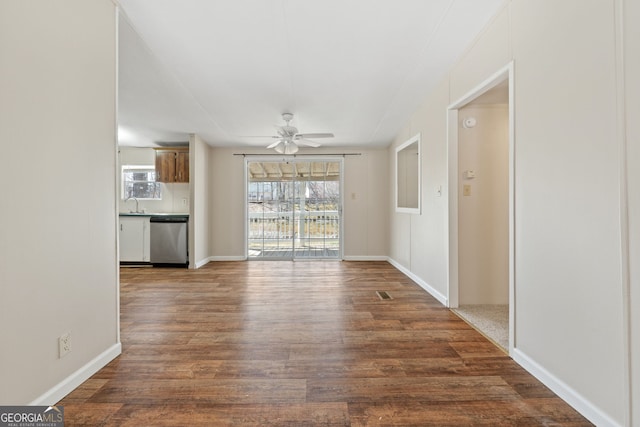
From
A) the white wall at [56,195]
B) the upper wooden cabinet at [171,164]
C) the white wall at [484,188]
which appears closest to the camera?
the white wall at [56,195]

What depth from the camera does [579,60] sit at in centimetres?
153

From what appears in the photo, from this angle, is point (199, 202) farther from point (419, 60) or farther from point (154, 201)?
point (419, 60)

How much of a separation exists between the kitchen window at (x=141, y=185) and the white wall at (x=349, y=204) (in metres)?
1.19

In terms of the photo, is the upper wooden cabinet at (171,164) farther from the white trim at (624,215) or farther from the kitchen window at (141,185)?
the white trim at (624,215)

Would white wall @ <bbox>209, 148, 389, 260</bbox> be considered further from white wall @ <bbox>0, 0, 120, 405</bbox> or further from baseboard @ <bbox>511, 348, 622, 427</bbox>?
baseboard @ <bbox>511, 348, 622, 427</bbox>

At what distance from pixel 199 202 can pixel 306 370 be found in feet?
14.4

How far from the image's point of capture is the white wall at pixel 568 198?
53.8 inches

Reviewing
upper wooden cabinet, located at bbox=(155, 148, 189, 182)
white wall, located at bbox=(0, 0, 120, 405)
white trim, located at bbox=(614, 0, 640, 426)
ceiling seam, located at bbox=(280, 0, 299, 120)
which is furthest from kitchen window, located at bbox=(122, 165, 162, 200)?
white trim, located at bbox=(614, 0, 640, 426)

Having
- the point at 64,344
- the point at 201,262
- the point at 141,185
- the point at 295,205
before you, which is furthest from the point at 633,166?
the point at 141,185

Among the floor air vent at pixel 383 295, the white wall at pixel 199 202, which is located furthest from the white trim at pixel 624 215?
the white wall at pixel 199 202

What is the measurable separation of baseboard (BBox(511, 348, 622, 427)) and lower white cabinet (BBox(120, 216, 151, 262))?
581cm

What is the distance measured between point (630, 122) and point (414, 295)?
2.74m

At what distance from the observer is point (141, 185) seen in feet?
20.2

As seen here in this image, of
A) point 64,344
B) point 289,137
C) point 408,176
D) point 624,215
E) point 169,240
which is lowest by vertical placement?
point 64,344
